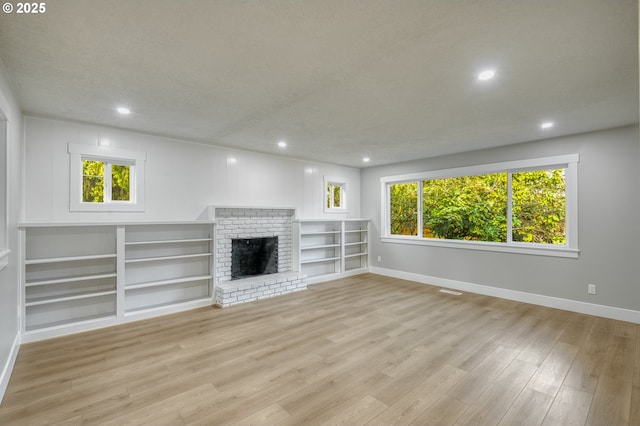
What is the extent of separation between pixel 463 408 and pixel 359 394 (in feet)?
2.54

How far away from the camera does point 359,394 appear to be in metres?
2.36

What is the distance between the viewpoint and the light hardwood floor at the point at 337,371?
214 centimetres

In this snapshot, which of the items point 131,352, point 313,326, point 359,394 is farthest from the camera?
point 313,326

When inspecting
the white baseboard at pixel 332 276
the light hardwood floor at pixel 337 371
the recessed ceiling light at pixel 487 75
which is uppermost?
the recessed ceiling light at pixel 487 75

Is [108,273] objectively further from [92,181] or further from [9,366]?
[9,366]

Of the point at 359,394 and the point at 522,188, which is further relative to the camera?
the point at 522,188

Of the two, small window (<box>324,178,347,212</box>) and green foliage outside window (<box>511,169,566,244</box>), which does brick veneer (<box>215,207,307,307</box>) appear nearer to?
small window (<box>324,178,347,212</box>)

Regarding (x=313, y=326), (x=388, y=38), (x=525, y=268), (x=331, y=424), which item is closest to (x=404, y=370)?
(x=331, y=424)

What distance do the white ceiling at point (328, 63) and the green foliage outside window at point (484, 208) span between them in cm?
117

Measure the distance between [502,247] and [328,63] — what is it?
4.57 m

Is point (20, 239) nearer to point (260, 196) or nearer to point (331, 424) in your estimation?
point (260, 196)

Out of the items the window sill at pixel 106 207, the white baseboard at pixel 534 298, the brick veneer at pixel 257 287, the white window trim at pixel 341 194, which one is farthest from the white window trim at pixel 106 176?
the white baseboard at pixel 534 298

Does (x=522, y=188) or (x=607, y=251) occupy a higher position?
(x=522, y=188)

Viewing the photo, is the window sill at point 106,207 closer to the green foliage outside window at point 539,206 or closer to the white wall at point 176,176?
the white wall at point 176,176
